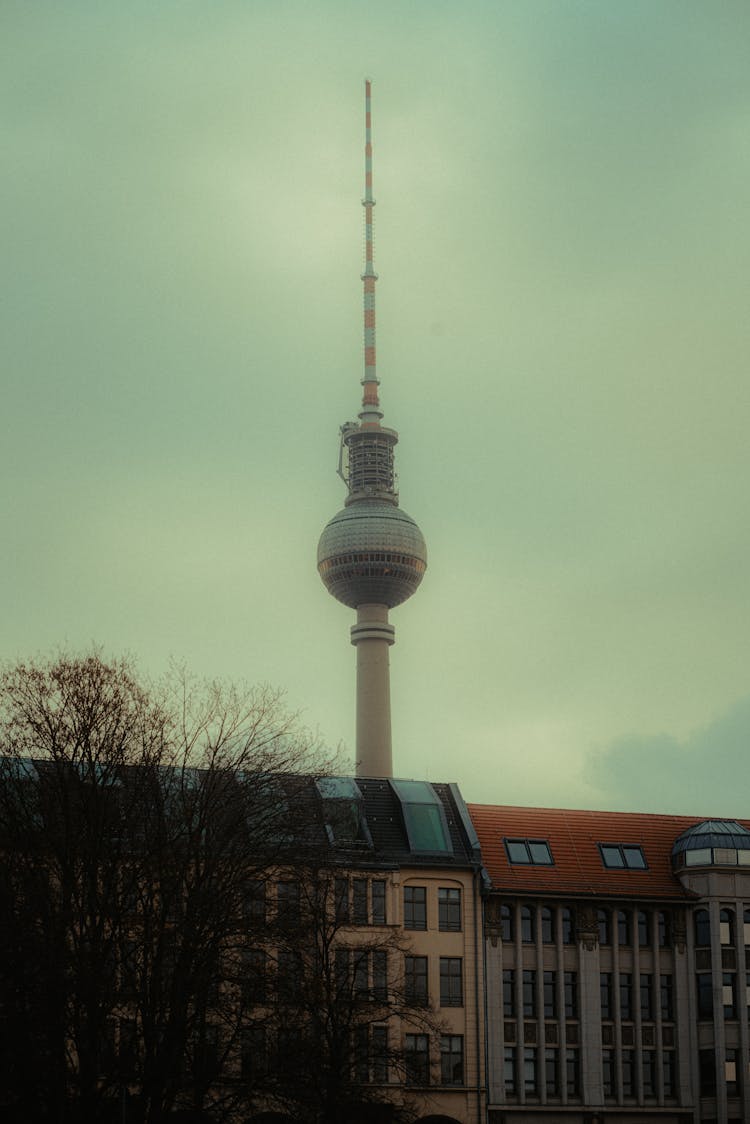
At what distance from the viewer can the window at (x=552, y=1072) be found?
8788 centimetres

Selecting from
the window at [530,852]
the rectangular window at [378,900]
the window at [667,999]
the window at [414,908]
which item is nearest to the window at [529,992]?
the window at [530,852]

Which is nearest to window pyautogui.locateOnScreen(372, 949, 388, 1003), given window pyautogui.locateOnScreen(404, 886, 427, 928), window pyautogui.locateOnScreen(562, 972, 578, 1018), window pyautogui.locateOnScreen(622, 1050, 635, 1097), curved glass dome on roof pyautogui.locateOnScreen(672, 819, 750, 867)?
window pyautogui.locateOnScreen(404, 886, 427, 928)

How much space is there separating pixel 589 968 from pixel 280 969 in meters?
29.7

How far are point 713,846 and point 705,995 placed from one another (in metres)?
7.16

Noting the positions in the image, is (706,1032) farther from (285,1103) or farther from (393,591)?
(393,591)

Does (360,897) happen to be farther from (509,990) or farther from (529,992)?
(529,992)

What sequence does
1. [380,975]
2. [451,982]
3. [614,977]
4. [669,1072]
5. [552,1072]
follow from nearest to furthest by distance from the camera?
[380,975] < [451,982] < [552,1072] < [614,977] < [669,1072]

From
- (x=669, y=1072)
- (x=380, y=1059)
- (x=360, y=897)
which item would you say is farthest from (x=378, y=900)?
(x=669, y=1072)

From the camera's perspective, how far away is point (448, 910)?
285ft

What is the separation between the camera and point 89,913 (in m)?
56.4

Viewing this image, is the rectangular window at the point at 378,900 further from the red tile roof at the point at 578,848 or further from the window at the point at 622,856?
the window at the point at 622,856

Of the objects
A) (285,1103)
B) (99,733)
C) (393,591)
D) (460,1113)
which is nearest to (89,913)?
(99,733)

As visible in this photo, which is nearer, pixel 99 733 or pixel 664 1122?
pixel 99 733

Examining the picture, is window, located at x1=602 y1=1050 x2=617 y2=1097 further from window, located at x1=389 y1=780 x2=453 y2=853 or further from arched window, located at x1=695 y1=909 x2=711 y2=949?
window, located at x1=389 y1=780 x2=453 y2=853
